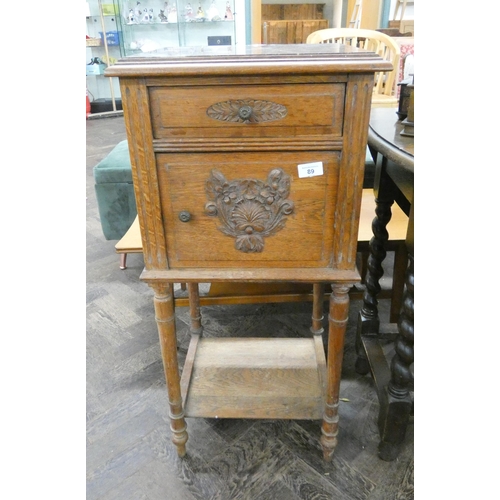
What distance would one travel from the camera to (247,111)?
706mm

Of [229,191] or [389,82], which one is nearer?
[229,191]

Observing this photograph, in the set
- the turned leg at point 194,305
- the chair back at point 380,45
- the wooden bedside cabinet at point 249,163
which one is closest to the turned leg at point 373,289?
the wooden bedside cabinet at point 249,163

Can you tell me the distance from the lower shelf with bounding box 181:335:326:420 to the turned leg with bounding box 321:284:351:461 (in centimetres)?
5

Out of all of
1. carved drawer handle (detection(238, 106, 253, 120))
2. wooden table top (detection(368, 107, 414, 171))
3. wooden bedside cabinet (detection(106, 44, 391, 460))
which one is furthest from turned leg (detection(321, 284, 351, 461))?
carved drawer handle (detection(238, 106, 253, 120))

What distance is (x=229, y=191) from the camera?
0.79 metres

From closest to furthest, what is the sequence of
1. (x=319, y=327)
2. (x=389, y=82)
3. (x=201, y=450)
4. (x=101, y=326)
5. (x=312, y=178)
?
(x=312, y=178), (x=201, y=450), (x=319, y=327), (x=101, y=326), (x=389, y=82)

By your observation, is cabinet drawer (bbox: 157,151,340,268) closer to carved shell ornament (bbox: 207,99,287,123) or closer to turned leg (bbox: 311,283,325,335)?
carved shell ornament (bbox: 207,99,287,123)

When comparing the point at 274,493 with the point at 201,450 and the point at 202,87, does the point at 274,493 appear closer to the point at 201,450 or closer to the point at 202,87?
the point at 201,450

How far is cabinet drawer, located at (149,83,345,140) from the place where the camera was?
0.70 metres

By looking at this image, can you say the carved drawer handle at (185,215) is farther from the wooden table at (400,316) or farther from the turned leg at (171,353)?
A: the wooden table at (400,316)

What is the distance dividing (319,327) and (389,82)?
1821 millimetres

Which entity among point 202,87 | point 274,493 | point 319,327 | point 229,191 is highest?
point 202,87

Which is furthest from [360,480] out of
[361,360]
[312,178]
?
[312,178]

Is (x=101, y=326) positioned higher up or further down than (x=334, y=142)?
further down
